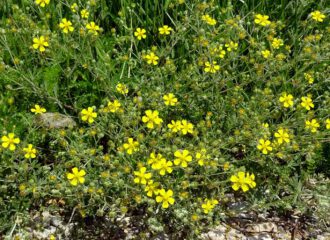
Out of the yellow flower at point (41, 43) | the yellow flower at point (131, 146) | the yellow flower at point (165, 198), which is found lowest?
the yellow flower at point (165, 198)

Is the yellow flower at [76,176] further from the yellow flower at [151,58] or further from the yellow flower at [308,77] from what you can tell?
the yellow flower at [308,77]

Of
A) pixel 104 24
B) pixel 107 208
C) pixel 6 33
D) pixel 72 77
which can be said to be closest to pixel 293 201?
pixel 107 208

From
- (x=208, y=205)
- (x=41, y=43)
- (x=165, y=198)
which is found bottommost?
(x=208, y=205)

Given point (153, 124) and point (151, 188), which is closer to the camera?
point (151, 188)

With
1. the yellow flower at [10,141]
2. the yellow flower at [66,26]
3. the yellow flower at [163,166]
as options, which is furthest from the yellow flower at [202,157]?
the yellow flower at [66,26]

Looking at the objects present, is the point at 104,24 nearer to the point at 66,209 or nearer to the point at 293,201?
the point at 66,209

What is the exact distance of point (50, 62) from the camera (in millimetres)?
3484

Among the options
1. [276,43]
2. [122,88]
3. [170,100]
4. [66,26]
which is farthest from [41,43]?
[276,43]

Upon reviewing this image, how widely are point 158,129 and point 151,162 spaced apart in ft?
0.95

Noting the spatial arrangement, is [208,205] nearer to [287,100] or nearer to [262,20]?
[287,100]

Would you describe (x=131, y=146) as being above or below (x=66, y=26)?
below

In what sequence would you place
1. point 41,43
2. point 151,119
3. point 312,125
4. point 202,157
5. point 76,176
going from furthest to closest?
point 41,43 < point 312,125 < point 151,119 < point 202,157 < point 76,176

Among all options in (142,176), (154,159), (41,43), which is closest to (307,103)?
(154,159)

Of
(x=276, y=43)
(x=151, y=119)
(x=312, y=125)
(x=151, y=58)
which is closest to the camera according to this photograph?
(x=151, y=119)
